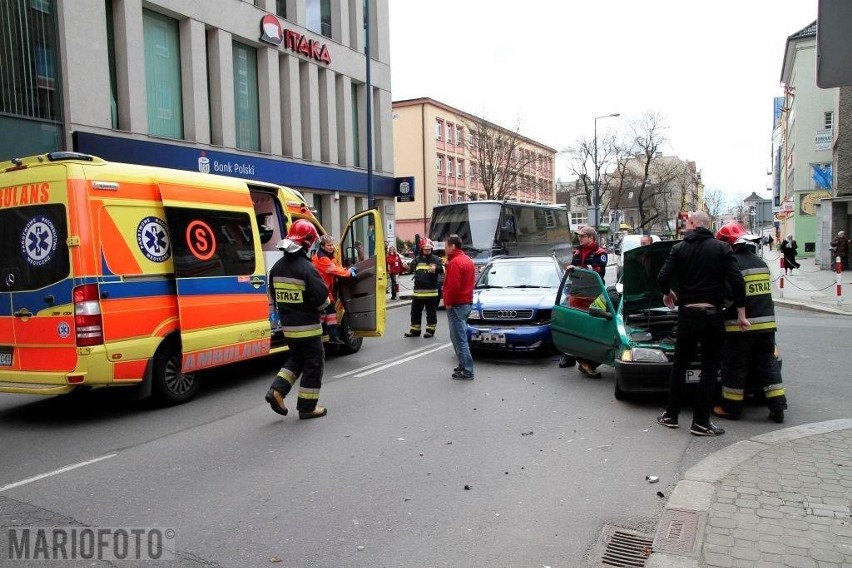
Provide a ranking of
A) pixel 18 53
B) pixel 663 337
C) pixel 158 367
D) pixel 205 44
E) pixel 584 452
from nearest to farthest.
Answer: pixel 584 452, pixel 158 367, pixel 663 337, pixel 18 53, pixel 205 44

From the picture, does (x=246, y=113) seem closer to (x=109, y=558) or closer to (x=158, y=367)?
(x=158, y=367)

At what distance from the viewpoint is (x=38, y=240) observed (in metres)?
6.49

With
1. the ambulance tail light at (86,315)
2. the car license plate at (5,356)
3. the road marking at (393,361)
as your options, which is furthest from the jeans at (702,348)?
the car license plate at (5,356)

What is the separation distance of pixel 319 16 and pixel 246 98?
226 inches

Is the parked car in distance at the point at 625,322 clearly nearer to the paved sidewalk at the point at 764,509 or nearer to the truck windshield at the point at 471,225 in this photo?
the paved sidewalk at the point at 764,509

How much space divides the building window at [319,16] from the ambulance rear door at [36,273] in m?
20.3

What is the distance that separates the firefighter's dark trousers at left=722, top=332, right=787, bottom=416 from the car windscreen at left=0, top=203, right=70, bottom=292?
6.45 m

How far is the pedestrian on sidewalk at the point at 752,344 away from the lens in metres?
6.05

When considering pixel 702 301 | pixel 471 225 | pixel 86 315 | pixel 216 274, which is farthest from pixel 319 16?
pixel 702 301

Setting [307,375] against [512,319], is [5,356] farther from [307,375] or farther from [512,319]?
[512,319]

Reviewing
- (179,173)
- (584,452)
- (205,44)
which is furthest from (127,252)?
(205,44)

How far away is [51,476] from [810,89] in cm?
4813

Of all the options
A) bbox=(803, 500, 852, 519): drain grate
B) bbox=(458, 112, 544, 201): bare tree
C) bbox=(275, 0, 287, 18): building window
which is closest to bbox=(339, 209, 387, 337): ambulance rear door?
bbox=(803, 500, 852, 519): drain grate

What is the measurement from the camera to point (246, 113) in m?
22.3
